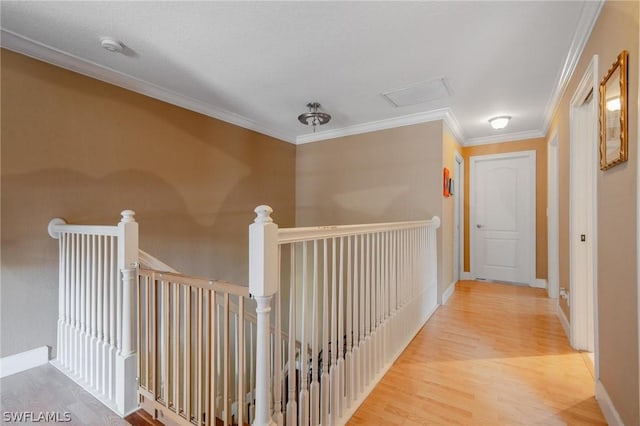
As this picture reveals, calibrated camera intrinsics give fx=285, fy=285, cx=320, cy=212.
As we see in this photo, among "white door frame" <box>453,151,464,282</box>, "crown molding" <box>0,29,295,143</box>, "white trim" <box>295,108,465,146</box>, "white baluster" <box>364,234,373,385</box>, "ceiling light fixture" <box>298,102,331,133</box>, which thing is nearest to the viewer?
"white baluster" <box>364,234,373,385</box>

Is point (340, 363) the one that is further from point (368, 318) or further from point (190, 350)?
point (190, 350)

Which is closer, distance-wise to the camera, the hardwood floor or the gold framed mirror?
the gold framed mirror

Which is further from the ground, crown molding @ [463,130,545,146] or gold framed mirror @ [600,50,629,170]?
crown molding @ [463,130,545,146]

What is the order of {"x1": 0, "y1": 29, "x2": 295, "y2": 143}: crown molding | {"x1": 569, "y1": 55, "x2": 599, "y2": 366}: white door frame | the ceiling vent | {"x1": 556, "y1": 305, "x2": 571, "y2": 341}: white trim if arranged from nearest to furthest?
1. {"x1": 0, "y1": 29, "x2": 295, "y2": 143}: crown molding
2. {"x1": 569, "y1": 55, "x2": 599, "y2": 366}: white door frame
3. {"x1": 556, "y1": 305, "x2": 571, "y2": 341}: white trim
4. the ceiling vent

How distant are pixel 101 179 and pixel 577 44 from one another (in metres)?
3.67

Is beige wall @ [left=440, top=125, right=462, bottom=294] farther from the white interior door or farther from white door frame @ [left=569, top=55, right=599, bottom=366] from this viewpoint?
white door frame @ [left=569, top=55, right=599, bottom=366]

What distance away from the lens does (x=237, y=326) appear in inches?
50.9

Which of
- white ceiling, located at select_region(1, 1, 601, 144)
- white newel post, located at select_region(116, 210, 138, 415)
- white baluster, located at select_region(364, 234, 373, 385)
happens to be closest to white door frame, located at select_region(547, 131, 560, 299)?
white ceiling, located at select_region(1, 1, 601, 144)

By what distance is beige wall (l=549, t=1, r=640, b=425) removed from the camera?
122 cm

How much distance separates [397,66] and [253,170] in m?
2.12

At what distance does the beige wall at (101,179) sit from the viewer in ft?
6.25

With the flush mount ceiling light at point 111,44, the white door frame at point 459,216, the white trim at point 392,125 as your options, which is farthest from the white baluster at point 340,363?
the white door frame at point 459,216

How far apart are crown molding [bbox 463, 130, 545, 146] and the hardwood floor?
2550 mm

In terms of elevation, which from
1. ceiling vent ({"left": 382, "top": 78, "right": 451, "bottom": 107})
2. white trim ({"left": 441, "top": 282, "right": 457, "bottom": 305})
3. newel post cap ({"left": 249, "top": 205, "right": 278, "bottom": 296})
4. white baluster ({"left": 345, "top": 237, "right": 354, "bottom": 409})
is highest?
ceiling vent ({"left": 382, "top": 78, "right": 451, "bottom": 107})
